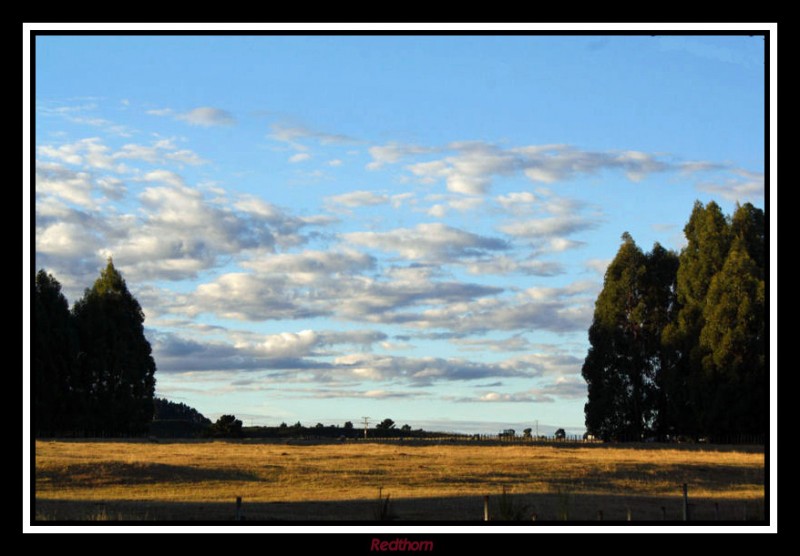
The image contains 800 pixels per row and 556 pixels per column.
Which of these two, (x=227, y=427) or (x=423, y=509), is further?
(x=227, y=427)

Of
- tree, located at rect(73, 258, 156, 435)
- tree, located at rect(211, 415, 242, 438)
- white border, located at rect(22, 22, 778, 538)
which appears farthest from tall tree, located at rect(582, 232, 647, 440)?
white border, located at rect(22, 22, 778, 538)

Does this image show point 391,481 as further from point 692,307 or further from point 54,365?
point 54,365

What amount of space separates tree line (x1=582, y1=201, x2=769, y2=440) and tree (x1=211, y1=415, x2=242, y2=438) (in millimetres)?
25386

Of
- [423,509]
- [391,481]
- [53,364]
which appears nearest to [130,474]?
[391,481]

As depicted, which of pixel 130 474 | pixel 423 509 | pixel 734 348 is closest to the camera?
pixel 423 509

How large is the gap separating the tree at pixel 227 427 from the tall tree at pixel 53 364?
406 inches

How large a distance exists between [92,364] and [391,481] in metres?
35.5

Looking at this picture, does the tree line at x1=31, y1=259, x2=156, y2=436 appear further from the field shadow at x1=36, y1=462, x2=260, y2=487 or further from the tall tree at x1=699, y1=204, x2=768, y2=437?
the tall tree at x1=699, y1=204, x2=768, y2=437

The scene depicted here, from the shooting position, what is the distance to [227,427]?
242ft

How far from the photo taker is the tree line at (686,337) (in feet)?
187

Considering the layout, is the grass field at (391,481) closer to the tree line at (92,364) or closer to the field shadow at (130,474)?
the field shadow at (130,474)
